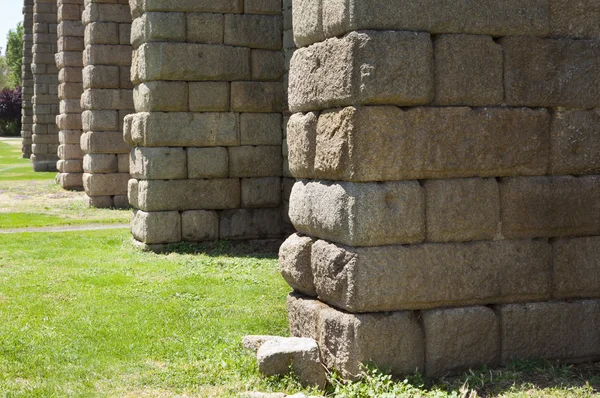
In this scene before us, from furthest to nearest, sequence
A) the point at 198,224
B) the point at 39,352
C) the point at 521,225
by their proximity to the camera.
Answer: the point at 198,224 → the point at 39,352 → the point at 521,225

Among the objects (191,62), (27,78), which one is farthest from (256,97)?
(27,78)

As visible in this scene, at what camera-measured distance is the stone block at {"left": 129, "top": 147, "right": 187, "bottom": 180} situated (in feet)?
41.8

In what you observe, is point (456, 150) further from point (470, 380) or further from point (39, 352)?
point (39, 352)

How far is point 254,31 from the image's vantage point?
13.1 meters

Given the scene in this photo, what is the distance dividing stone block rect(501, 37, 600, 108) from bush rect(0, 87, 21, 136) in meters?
62.1

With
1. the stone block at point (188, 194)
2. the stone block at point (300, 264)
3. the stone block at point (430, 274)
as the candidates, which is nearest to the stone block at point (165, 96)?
the stone block at point (188, 194)

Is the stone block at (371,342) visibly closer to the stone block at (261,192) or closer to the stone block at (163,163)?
the stone block at (163,163)

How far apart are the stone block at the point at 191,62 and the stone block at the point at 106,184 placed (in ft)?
23.5

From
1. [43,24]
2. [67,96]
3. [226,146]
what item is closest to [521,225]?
[226,146]

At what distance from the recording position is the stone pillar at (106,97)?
19.1 metres

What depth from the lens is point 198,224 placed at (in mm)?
13047

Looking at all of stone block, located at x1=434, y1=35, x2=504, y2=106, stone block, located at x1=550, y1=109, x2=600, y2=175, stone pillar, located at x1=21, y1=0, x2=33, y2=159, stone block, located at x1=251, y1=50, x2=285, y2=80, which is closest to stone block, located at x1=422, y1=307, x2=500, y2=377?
stone block, located at x1=550, y1=109, x2=600, y2=175

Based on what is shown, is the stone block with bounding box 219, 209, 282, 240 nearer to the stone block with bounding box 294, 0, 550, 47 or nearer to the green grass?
the stone block with bounding box 294, 0, 550, 47

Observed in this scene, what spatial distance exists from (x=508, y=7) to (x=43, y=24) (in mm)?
26405
